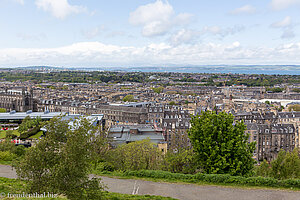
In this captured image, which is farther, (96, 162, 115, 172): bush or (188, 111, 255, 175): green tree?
(96, 162, 115, 172): bush

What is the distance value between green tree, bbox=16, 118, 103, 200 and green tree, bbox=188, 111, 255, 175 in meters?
12.3

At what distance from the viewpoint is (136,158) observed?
2684cm

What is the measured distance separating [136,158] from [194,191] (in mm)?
8428

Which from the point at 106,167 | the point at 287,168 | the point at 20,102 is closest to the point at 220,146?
the point at 106,167

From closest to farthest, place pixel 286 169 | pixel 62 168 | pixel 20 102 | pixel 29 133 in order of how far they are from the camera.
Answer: pixel 62 168 → pixel 286 169 → pixel 29 133 → pixel 20 102

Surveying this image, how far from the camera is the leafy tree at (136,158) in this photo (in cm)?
2622

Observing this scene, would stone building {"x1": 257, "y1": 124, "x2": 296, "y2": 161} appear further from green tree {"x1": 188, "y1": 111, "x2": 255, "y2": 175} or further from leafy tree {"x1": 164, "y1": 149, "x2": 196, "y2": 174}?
leafy tree {"x1": 164, "y1": 149, "x2": 196, "y2": 174}

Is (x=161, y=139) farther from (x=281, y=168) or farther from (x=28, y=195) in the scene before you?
(x=28, y=195)

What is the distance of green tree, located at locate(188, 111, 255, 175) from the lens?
79.0 feet

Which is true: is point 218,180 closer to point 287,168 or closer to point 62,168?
point 62,168

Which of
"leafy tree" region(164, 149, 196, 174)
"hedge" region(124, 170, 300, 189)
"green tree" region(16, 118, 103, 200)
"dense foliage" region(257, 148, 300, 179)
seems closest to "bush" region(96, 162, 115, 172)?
"hedge" region(124, 170, 300, 189)

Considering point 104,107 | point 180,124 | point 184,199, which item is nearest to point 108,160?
point 184,199

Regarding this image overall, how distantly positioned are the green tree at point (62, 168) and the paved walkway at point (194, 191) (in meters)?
5.34

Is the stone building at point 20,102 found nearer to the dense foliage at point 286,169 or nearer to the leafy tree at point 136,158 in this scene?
the leafy tree at point 136,158
